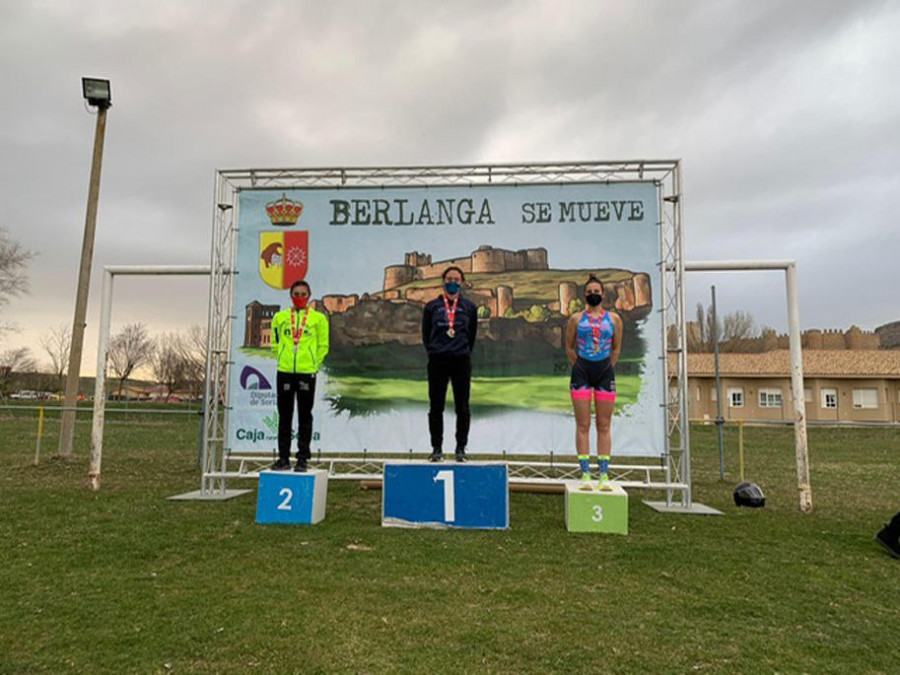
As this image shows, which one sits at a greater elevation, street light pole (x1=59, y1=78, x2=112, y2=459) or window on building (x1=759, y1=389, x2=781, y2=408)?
street light pole (x1=59, y1=78, x2=112, y2=459)

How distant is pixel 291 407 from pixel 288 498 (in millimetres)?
1037

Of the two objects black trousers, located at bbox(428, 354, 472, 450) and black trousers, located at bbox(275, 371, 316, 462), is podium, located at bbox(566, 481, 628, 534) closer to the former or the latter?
black trousers, located at bbox(428, 354, 472, 450)

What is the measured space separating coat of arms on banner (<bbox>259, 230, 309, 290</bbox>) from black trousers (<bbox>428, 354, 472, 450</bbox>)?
2731 millimetres

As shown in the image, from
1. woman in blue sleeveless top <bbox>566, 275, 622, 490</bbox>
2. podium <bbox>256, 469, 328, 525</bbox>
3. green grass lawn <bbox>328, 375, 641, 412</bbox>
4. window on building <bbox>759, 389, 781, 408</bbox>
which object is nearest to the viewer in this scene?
podium <bbox>256, 469, 328, 525</bbox>

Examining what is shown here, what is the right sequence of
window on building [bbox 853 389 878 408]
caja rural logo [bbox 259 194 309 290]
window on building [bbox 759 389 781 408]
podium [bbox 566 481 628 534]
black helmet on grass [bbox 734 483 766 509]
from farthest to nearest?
1. window on building [bbox 759 389 781 408]
2. window on building [bbox 853 389 878 408]
3. caja rural logo [bbox 259 194 309 290]
4. black helmet on grass [bbox 734 483 766 509]
5. podium [bbox 566 481 628 534]

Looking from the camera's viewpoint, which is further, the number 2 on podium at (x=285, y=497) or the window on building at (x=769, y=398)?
the window on building at (x=769, y=398)

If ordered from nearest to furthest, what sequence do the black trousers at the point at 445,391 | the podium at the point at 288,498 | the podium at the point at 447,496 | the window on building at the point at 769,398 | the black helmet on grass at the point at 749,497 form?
the podium at the point at 447,496, the podium at the point at 288,498, the black trousers at the point at 445,391, the black helmet on grass at the point at 749,497, the window on building at the point at 769,398

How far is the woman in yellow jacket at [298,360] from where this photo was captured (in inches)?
Result: 246

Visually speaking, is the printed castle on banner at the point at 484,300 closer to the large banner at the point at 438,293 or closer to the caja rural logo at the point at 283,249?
the large banner at the point at 438,293

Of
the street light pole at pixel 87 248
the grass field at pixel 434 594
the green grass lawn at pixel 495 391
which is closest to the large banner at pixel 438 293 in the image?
the green grass lawn at pixel 495 391

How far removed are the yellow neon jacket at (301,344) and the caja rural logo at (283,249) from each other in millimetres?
1677

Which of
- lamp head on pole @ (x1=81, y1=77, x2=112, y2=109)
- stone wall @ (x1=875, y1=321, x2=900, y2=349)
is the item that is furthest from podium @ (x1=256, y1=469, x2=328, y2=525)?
stone wall @ (x1=875, y1=321, x2=900, y2=349)

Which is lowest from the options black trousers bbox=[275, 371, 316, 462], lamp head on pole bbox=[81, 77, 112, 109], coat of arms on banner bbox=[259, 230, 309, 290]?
black trousers bbox=[275, 371, 316, 462]

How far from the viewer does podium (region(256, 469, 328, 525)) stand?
18.8ft
